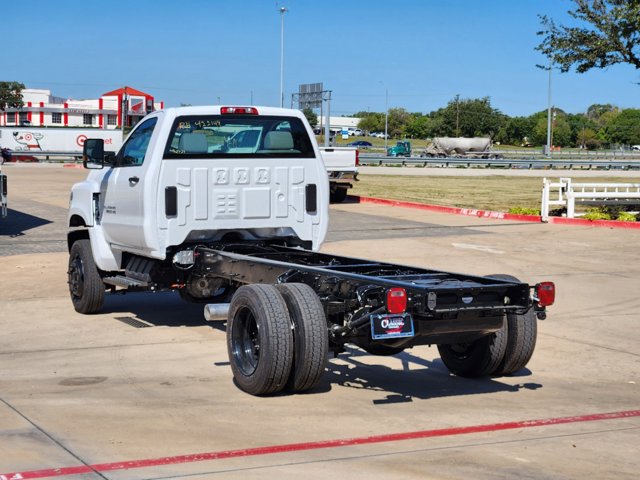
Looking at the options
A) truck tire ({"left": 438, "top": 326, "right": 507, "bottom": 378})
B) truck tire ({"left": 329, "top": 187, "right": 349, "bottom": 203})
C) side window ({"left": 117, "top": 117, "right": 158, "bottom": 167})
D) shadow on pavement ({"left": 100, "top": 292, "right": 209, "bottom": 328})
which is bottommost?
shadow on pavement ({"left": 100, "top": 292, "right": 209, "bottom": 328})

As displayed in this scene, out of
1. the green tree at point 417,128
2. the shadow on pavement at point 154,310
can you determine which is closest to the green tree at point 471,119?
the green tree at point 417,128

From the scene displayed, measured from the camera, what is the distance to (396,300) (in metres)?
6.91

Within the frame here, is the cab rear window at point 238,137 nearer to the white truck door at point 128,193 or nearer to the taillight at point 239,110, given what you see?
the taillight at point 239,110

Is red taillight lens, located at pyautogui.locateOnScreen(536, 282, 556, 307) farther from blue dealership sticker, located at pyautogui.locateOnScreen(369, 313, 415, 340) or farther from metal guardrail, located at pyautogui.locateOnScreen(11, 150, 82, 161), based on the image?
metal guardrail, located at pyautogui.locateOnScreen(11, 150, 82, 161)

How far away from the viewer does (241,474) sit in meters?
5.77

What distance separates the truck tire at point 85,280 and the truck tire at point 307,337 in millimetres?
4186

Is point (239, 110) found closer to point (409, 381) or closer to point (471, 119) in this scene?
point (409, 381)

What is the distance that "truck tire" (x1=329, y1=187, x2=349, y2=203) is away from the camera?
30.5m

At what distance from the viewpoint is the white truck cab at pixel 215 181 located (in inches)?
385

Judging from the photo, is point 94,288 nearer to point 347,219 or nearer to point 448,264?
point 448,264

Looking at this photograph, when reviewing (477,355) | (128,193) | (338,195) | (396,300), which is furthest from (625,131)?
(396,300)

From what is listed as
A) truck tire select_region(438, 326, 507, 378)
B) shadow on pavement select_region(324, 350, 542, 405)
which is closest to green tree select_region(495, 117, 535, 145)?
shadow on pavement select_region(324, 350, 542, 405)

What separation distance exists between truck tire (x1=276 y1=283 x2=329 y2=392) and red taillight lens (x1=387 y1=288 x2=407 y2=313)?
0.64 m

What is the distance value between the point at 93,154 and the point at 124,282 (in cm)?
154
